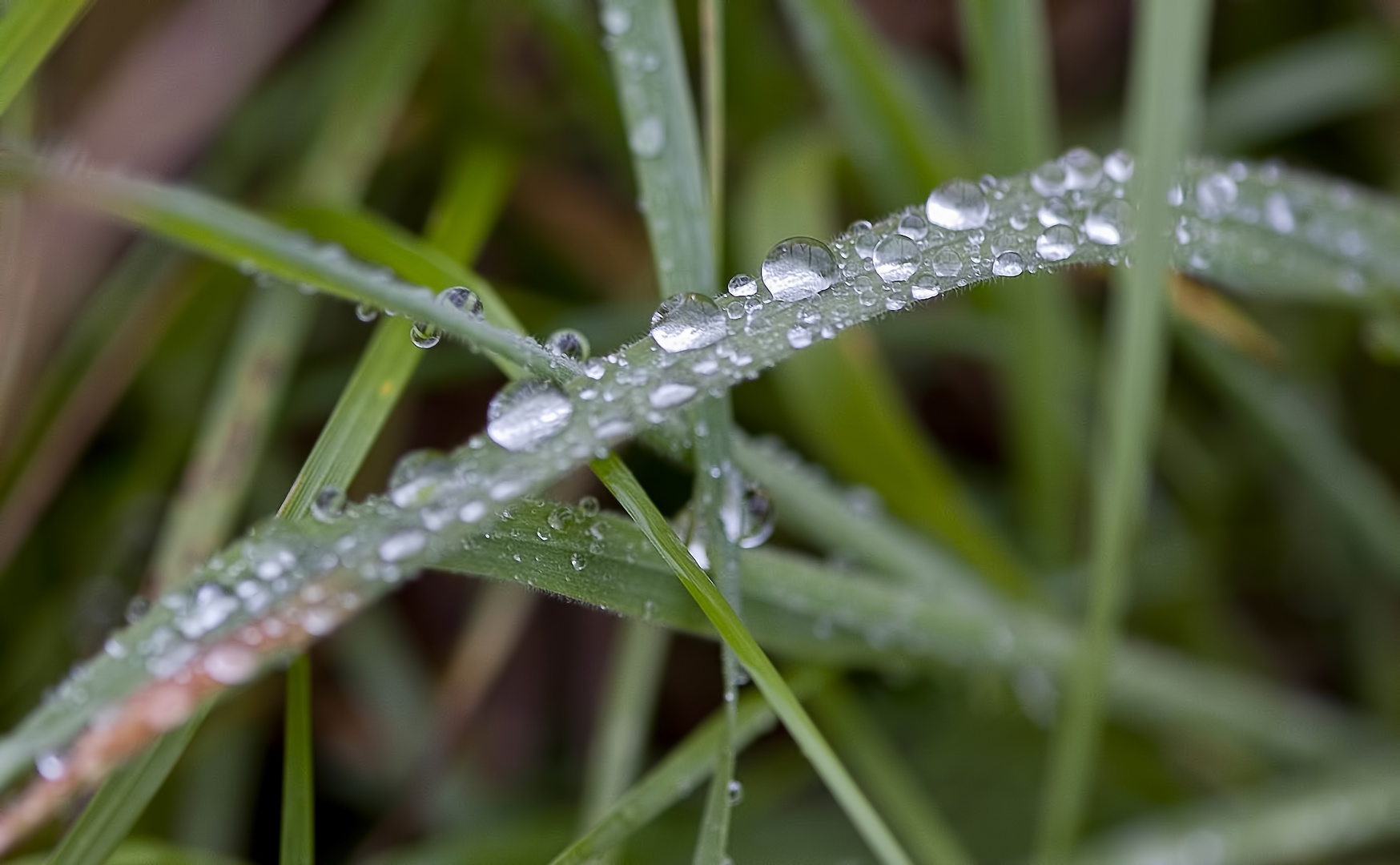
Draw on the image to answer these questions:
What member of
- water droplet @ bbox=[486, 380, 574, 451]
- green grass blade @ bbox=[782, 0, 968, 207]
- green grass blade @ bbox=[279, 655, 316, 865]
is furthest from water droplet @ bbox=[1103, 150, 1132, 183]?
green grass blade @ bbox=[279, 655, 316, 865]

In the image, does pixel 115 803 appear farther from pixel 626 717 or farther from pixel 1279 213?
pixel 1279 213

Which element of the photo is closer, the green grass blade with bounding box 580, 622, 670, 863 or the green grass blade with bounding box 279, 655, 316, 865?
the green grass blade with bounding box 279, 655, 316, 865

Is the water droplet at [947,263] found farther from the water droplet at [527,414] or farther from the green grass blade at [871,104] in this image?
the green grass blade at [871,104]

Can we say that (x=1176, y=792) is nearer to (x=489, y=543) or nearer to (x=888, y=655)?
(x=888, y=655)

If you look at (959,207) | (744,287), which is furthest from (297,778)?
(959,207)

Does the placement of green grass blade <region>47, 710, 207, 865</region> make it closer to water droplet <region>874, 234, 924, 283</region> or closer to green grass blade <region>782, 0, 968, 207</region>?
water droplet <region>874, 234, 924, 283</region>

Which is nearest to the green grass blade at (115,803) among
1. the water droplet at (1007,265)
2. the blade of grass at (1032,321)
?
the water droplet at (1007,265)

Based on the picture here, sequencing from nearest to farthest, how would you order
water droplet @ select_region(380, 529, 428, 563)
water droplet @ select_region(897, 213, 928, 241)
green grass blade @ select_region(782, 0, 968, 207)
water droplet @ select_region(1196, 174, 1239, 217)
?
water droplet @ select_region(380, 529, 428, 563)
water droplet @ select_region(897, 213, 928, 241)
water droplet @ select_region(1196, 174, 1239, 217)
green grass blade @ select_region(782, 0, 968, 207)

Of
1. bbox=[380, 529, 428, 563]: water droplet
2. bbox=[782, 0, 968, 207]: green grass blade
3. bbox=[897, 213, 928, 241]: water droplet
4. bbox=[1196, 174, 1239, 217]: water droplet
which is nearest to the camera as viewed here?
bbox=[380, 529, 428, 563]: water droplet
